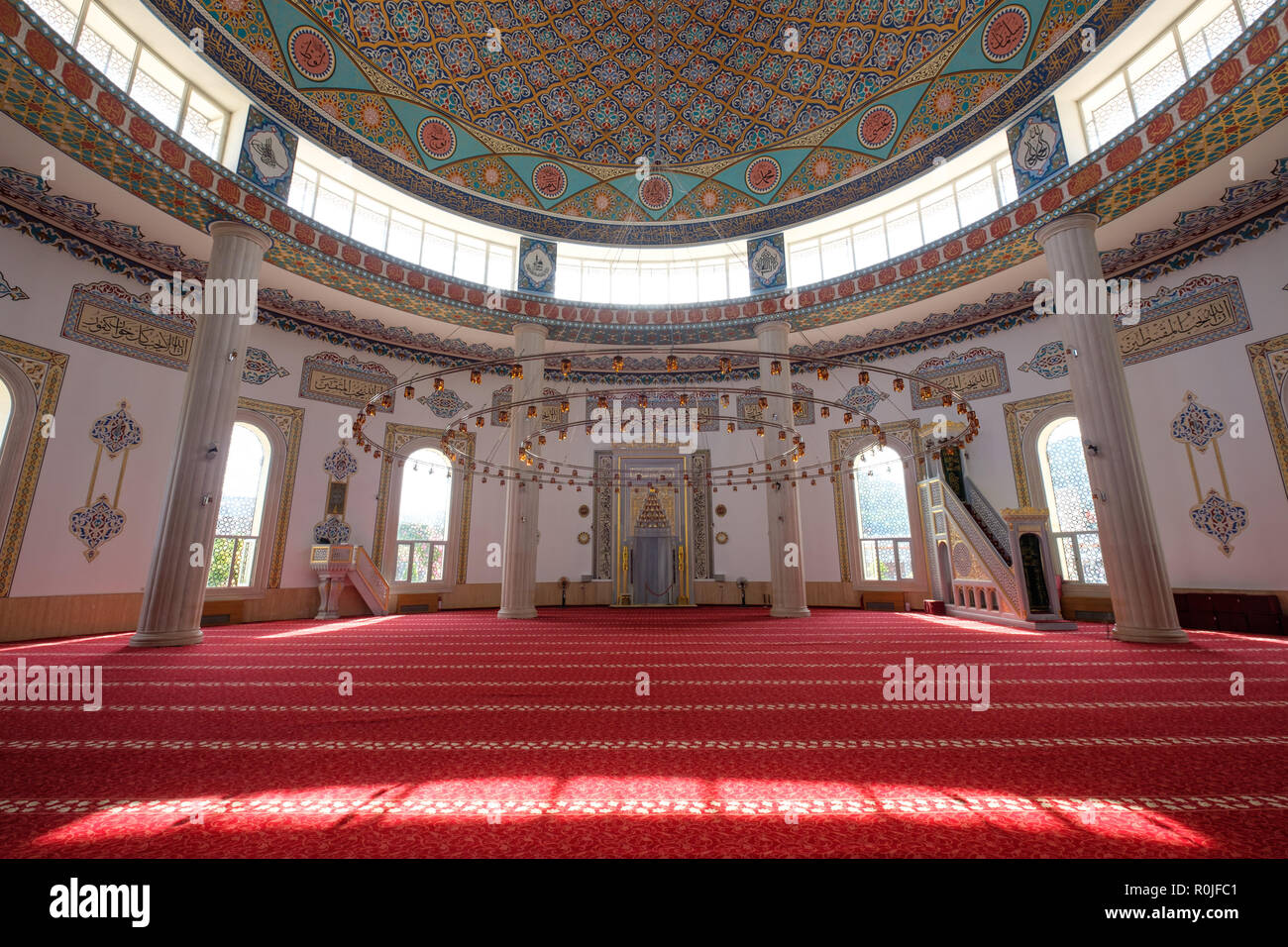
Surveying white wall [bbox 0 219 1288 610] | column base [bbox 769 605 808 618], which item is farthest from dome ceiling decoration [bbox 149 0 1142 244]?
column base [bbox 769 605 808 618]

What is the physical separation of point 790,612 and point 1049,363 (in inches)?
193

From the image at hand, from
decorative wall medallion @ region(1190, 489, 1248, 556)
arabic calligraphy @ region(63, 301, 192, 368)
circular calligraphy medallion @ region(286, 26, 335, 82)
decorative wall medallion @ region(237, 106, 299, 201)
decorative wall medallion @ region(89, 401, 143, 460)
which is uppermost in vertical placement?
circular calligraphy medallion @ region(286, 26, 335, 82)

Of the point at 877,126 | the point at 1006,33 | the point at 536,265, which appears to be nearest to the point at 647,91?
the point at 536,265

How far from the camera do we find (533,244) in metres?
8.66

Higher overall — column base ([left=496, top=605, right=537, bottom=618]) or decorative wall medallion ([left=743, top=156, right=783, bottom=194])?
decorative wall medallion ([left=743, top=156, right=783, bottom=194])

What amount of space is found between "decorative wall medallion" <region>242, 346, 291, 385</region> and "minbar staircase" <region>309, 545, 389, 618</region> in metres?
2.44

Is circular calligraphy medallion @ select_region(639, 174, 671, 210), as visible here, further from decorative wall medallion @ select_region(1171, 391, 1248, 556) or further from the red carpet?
the red carpet

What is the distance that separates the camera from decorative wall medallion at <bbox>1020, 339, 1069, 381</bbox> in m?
7.38

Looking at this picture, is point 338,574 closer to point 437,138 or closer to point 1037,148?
point 437,138

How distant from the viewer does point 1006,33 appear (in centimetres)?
626

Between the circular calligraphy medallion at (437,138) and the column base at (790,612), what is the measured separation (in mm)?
7926

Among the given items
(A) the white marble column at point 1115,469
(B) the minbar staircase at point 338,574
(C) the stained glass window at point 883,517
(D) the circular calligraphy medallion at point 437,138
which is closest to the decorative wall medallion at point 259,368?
(B) the minbar staircase at point 338,574

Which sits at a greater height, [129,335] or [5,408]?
[129,335]

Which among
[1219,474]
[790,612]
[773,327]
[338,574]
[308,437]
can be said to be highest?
[773,327]
